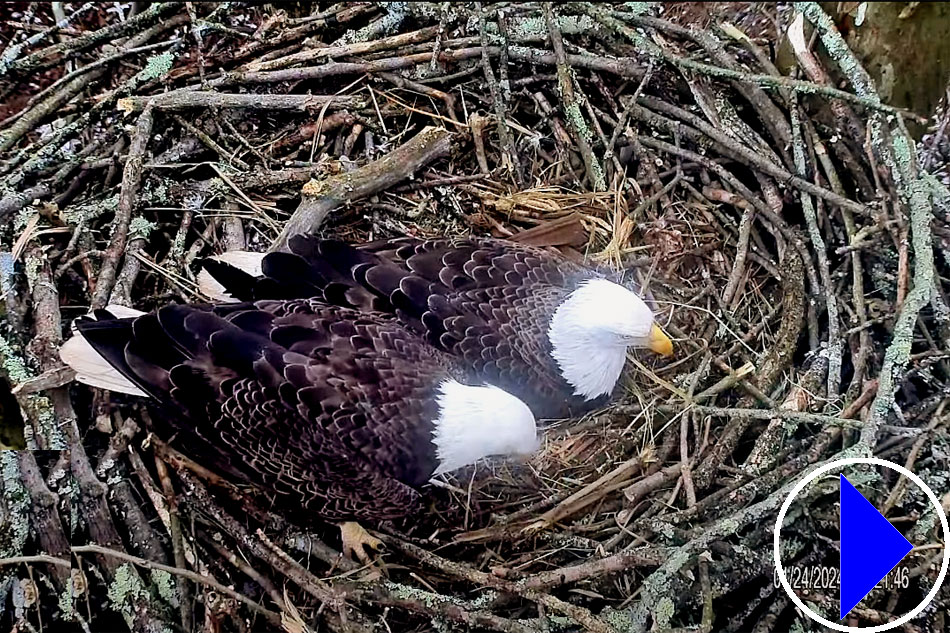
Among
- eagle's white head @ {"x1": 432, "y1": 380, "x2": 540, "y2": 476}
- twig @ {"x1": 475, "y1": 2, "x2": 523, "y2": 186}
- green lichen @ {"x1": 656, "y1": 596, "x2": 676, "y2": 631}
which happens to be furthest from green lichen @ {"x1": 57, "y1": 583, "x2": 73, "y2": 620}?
twig @ {"x1": 475, "y1": 2, "x2": 523, "y2": 186}

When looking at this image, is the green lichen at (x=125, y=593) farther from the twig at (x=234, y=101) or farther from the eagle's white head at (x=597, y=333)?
the twig at (x=234, y=101)

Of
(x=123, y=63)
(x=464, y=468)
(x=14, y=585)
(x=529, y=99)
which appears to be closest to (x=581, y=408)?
(x=464, y=468)

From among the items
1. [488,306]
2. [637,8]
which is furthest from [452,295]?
[637,8]

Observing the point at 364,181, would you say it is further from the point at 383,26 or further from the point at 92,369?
the point at 92,369

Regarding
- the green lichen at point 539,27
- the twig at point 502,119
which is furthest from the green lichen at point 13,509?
the green lichen at point 539,27

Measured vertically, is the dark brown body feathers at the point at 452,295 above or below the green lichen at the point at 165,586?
above
